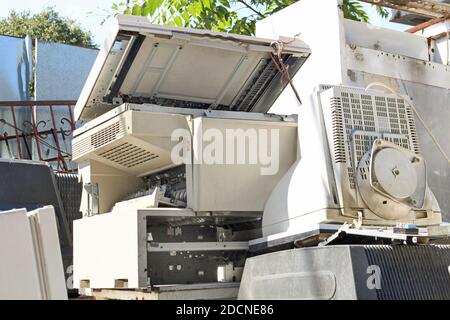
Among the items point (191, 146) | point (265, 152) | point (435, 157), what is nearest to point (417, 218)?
point (265, 152)

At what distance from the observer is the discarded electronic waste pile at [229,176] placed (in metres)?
3.07

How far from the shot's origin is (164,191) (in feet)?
11.7

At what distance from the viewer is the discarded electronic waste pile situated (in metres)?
3.07

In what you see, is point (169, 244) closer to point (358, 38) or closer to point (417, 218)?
point (417, 218)

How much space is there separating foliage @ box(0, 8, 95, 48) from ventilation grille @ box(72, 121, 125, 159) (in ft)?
48.1

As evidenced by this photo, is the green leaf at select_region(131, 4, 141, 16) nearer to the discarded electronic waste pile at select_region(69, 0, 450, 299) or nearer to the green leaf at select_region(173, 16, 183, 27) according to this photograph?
the green leaf at select_region(173, 16, 183, 27)

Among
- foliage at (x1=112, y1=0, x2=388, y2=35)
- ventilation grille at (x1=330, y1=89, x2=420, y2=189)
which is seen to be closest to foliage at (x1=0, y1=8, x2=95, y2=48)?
foliage at (x1=112, y1=0, x2=388, y2=35)

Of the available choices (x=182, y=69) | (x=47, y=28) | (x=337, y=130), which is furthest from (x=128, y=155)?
(x=47, y=28)

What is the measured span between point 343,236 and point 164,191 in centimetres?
106

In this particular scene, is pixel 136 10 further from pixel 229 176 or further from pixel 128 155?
pixel 229 176

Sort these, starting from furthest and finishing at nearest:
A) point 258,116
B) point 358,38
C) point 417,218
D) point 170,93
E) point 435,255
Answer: point 358,38 < point 170,93 < point 258,116 < point 417,218 < point 435,255

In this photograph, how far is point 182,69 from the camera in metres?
3.77

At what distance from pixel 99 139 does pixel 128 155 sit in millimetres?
194

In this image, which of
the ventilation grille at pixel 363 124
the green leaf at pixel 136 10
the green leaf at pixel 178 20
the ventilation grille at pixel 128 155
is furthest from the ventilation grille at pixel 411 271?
the green leaf at pixel 136 10
